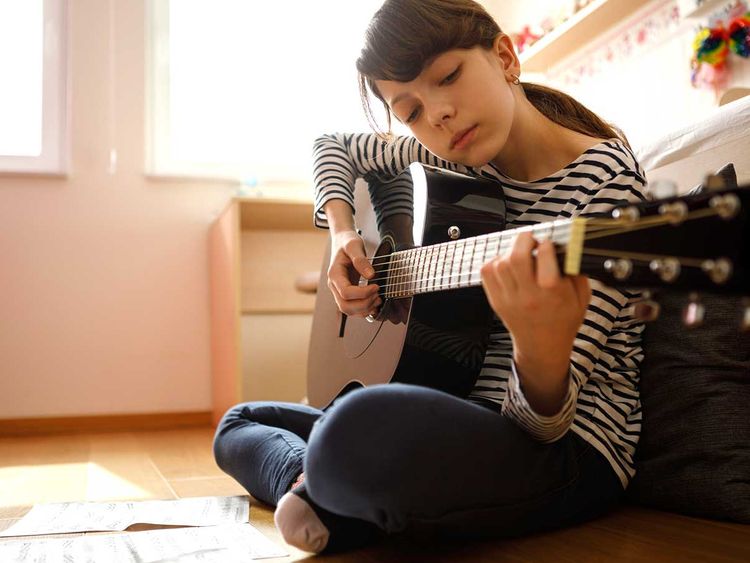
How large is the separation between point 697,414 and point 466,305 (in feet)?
1.12

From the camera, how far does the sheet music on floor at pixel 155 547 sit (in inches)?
33.8

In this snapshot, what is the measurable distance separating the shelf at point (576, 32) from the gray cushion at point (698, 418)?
123cm

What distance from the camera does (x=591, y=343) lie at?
3.03 feet

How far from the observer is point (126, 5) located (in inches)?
103

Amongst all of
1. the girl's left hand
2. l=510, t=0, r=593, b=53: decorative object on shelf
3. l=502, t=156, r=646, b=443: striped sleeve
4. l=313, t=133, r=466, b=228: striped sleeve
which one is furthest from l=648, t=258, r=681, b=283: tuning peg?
l=510, t=0, r=593, b=53: decorative object on shelf

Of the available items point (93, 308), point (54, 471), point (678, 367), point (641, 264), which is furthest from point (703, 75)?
point (93, 308)

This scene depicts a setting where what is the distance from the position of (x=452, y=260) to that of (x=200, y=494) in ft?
2.33

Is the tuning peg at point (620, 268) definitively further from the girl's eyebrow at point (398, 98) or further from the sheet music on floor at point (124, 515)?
the sheet music on floor at point (124, 515)

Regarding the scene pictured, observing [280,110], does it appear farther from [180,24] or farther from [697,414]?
[697,414]

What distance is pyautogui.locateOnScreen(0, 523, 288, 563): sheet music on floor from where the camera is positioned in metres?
0.86

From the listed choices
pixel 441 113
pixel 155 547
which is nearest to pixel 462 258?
pixel 441 113

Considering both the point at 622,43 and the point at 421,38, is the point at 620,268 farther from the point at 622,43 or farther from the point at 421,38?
the point at 622,43

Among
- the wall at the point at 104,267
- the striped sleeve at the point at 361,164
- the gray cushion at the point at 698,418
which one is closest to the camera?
the gray cushion at the point at 698,418

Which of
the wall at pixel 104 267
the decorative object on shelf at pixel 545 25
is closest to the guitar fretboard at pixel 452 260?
the decorative object on shelf at pixel 545 25
